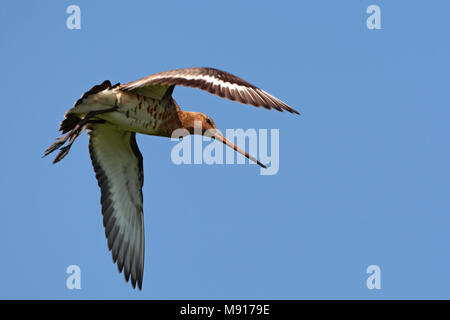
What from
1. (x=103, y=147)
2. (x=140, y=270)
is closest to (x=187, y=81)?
(x=103, y=147)

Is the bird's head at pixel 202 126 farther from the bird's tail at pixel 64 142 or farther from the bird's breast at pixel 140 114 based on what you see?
the bird's tail at pixel 64 142

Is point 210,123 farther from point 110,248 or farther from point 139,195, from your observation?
point 110,248

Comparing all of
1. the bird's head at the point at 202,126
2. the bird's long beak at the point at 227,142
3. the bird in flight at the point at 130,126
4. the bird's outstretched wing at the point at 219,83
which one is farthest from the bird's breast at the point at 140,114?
the bird's outstretched wing at the point at 219,83

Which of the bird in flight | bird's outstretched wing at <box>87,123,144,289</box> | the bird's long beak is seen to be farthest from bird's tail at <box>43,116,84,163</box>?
the bird's long beak

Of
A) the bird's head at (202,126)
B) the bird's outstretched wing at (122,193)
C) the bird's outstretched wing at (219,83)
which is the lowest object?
the bird's outstretched wing at (122,193)

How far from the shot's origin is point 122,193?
1132 centimetres

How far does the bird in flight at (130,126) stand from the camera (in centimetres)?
804

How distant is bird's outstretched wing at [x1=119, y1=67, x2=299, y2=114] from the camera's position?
7.59 metres

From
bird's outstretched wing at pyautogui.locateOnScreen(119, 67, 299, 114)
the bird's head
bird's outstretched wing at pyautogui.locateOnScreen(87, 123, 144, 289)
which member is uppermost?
bird's outstretched wing at pyautogui.locateOnScreen(119, 67, 299, 114)

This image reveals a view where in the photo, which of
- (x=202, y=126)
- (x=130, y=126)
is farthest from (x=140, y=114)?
(x=202, y=126)

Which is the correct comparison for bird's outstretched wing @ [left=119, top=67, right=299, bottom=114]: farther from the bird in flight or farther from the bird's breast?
the bird's breast

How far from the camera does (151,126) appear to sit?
32.2 ft

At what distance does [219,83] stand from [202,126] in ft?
8.28
